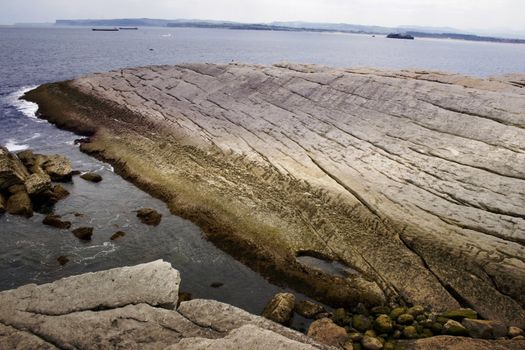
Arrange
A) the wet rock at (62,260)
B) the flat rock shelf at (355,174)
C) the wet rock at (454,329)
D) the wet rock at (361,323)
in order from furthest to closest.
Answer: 1. the wet rock at (62,260)
2. the flat rock shelf at (355,174)
3. the wet rock at (361,323)
4. the wet rock at (454,329)

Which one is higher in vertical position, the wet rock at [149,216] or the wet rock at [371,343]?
the wet rock at [371,343]

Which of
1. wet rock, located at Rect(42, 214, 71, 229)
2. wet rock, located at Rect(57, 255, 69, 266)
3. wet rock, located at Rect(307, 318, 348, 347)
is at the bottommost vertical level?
wet rock, located at Rect(57, 255, 69, 266)

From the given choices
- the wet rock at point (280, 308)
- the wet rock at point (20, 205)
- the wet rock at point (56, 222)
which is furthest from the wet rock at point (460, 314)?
the wet rock at point (20, 205)

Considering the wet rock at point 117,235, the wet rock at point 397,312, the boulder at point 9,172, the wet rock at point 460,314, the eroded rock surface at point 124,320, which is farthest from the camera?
the boulder at point 9,172

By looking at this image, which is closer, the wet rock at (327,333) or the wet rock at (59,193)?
the wet rock at (327,333)

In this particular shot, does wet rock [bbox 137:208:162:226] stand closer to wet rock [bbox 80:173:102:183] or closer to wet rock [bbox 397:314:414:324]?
wet rock [bbox 80:173:102:183]

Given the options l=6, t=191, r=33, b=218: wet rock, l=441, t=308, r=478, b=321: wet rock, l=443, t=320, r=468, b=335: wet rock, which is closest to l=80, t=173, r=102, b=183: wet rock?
l=6, t=191, r=33, b=218: wet rock

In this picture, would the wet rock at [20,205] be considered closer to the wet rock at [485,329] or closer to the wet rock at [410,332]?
the wet rock at [410,332]
